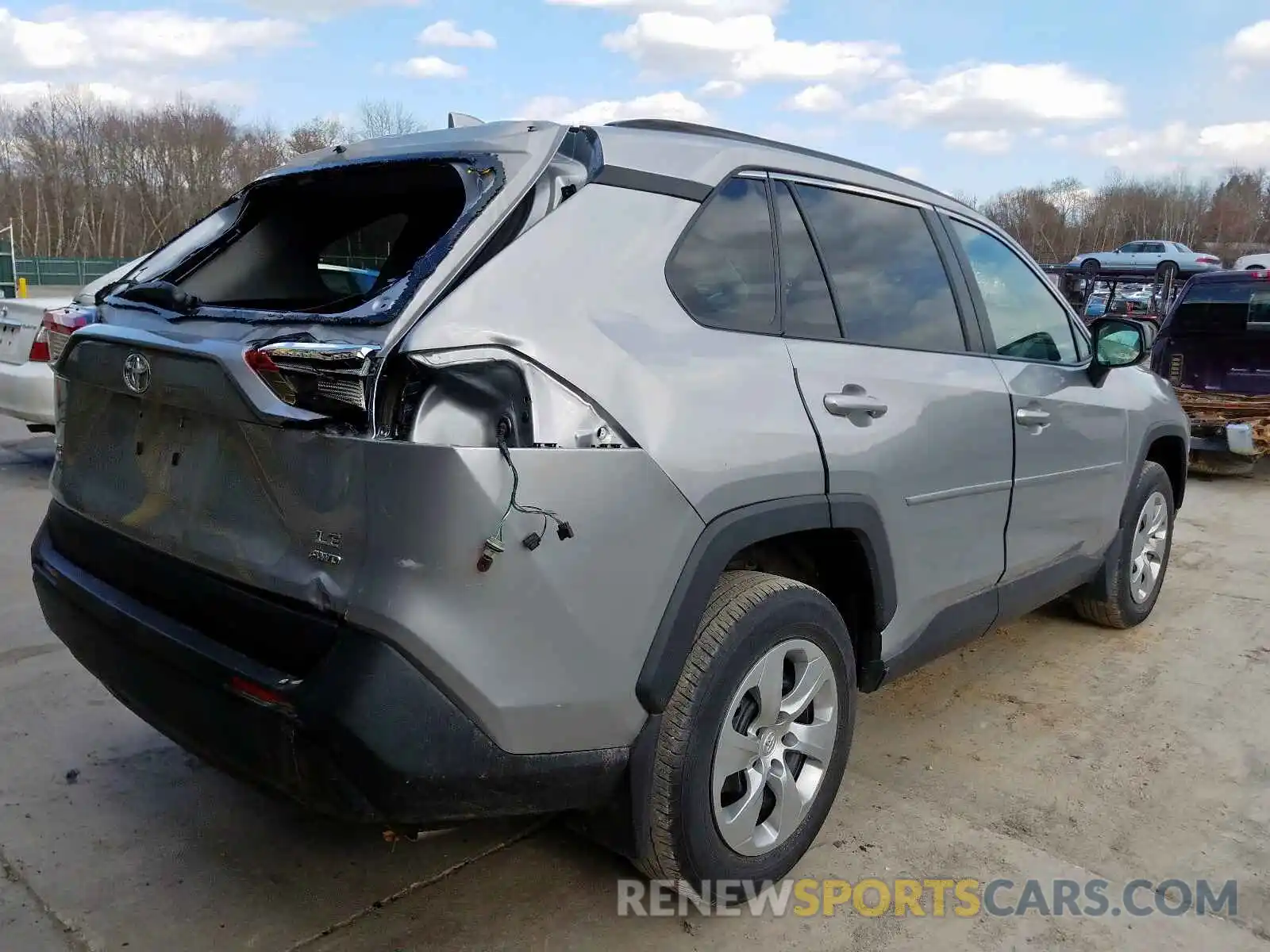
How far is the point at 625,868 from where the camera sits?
8.66 ft

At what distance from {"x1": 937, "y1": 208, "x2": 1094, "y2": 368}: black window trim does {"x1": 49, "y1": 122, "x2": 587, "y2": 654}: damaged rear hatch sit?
67.6 inches

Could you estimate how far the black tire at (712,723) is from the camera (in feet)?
7.15

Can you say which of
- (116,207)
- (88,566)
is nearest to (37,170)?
(116,207)

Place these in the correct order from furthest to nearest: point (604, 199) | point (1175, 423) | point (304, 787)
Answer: point (1175, 423) → point (604, 199) → point (304, 787)

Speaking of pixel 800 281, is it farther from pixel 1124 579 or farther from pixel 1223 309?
pixel 1223 309

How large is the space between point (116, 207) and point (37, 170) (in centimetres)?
488

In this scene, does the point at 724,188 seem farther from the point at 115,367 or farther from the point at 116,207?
the point at 116,207

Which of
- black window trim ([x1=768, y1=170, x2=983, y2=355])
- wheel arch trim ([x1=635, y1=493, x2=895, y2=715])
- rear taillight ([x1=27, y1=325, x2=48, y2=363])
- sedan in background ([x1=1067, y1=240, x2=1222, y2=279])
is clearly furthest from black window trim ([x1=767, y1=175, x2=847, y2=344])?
sedan in background ([x1=1067, y1=240, x2=1222, y2=279])

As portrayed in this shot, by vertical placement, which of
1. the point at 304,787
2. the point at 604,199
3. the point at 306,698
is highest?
the point at 604,199

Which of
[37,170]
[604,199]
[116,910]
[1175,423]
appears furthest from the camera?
[37,170]

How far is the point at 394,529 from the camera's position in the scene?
5.97 feet

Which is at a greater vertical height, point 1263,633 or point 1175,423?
point 1175,423

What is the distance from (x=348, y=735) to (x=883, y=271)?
2050 millimetres

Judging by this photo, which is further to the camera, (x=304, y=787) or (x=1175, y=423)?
(x=1175, y=423)
